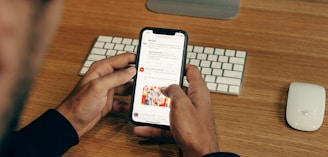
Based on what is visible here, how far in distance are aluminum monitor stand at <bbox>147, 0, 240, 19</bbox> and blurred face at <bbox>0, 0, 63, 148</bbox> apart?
29.5 inches

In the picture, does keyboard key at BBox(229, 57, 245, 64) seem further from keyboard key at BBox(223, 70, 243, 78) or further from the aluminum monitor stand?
the aluminum monitor stand

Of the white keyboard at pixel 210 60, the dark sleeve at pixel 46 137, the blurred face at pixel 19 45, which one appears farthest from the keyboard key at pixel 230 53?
the blurred face at pixel 19 45

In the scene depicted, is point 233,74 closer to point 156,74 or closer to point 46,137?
point 156,74

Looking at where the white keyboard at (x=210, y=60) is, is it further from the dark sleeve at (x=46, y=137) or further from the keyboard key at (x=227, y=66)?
the dark sleeve at (x=46, y=137)

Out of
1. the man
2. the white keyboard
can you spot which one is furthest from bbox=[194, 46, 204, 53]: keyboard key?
the man

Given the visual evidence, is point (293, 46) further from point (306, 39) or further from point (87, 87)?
point (87, 87)

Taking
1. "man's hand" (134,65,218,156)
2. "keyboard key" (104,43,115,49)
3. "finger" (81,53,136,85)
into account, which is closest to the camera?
"man's hand" (134,65,218,156)

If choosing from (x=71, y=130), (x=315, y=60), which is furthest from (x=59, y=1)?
(x=315, y=60)

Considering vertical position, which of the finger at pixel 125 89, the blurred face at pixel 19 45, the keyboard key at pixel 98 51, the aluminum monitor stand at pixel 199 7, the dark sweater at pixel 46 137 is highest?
the aluminum monitor stand at pixel 199 7

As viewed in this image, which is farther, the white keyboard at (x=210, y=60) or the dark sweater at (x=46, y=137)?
the white keyboard at (x=210, y=60)

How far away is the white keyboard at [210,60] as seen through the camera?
89 cm

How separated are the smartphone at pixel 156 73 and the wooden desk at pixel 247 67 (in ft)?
0.17

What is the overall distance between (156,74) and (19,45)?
0.55m

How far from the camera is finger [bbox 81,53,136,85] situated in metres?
0.87
